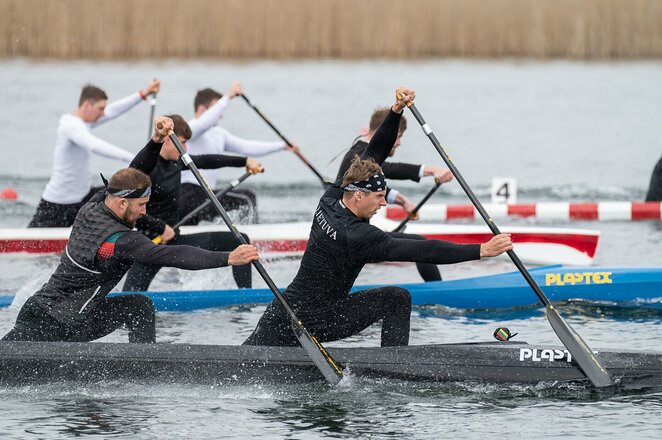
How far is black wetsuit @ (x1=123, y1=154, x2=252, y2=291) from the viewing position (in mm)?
10594

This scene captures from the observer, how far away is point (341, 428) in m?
7.54

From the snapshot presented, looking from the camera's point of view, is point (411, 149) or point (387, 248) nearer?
point (387, 248)

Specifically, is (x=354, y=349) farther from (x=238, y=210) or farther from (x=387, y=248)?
(x=238, y=210)

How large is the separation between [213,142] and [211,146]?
0.26ft

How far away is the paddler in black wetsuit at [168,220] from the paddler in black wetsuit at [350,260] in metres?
2.56

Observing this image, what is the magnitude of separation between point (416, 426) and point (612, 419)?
118 cm

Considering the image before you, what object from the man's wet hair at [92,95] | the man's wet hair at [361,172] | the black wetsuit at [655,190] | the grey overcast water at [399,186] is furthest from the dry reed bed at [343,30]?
the man's wet hair at [361,172]

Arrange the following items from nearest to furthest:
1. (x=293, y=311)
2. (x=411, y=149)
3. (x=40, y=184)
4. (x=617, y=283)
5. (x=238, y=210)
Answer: (x=293, y=311) < (x=617, y=283) < (x=238, y=210) < (x=40, y=184) < (x=411, y=149)

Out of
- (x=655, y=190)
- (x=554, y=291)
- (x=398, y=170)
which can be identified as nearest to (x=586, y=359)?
(x=554, y=291)

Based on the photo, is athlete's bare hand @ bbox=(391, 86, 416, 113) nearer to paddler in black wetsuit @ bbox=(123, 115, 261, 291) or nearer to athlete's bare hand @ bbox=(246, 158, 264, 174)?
paddler in black wetsuit @ bbox=(123, 115, 261, 291)

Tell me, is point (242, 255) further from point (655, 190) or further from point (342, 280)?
point (655, 190)

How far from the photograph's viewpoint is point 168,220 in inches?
436

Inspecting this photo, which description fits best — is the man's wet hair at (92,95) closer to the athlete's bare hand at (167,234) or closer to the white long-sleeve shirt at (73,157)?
the white long-sleeve shirt at (73,157)

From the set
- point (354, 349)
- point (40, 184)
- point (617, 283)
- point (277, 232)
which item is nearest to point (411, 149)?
point (40, 184)
